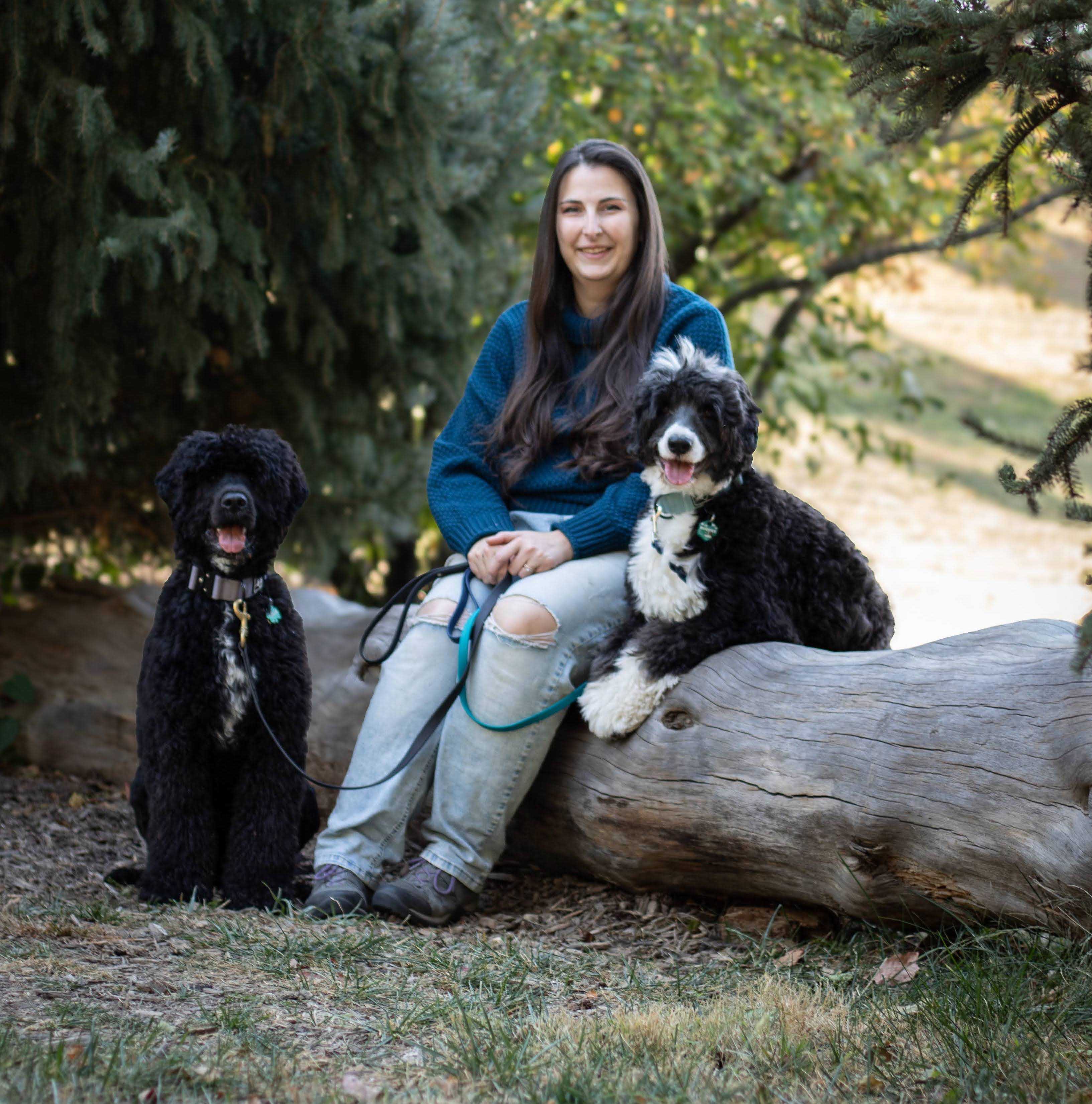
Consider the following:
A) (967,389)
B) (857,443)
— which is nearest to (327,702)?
(857,443)

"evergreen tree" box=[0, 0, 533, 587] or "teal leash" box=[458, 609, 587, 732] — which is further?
"evergreen tree" box=[0, 0, 533, 587]

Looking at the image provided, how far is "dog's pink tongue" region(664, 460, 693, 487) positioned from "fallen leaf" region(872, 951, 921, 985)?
1.39 m

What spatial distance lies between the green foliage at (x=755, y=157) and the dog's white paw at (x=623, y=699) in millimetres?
3779

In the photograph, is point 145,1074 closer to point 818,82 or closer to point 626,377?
point 626,377

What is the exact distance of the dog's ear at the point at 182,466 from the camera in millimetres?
3377

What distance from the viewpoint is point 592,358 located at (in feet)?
13.5

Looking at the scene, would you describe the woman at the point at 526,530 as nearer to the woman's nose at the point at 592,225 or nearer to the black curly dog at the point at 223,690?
the woman's nose at the point at 592,225

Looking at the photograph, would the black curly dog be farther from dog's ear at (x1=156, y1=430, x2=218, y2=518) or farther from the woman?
the woman

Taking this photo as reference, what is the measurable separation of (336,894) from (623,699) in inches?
41.2

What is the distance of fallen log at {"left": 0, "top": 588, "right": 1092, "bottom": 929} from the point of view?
281cm

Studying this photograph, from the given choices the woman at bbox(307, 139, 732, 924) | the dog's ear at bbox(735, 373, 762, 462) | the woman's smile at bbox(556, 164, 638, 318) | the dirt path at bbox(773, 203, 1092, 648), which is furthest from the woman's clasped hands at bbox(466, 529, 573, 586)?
the dirt path at bbox(773, 203, 1092, 648)

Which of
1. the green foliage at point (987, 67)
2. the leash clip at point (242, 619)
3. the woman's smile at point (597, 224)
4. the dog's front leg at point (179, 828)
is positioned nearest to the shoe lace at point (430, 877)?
the dog's front leg at point (179, 828)

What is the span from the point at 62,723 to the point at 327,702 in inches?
52.2

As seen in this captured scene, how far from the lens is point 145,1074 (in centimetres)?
222
